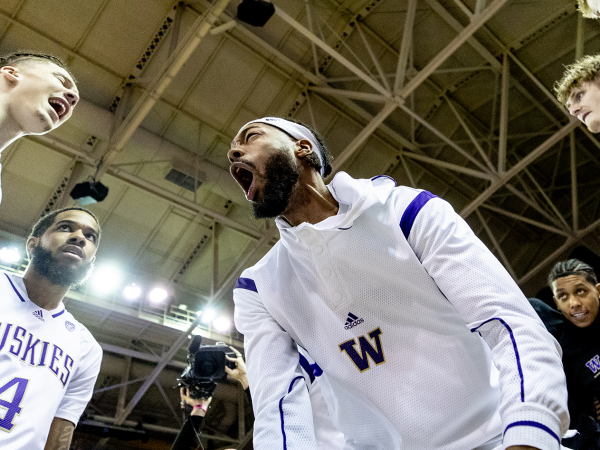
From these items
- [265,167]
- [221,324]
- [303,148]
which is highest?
[221,324]

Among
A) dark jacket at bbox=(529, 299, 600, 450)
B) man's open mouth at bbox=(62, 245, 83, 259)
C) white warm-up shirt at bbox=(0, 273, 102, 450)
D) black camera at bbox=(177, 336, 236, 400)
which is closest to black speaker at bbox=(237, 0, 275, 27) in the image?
black camera at bbox=(177, 336, 236, 400)

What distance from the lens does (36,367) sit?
9.68ft

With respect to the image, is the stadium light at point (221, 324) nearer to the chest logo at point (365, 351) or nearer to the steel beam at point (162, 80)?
the steel beam at point (162, 80)

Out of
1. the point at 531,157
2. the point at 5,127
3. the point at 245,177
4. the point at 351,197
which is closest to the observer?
the point at 351,197

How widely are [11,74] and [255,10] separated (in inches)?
257

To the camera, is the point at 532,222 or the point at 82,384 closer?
the point at 82,384

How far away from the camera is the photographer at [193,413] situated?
13.1 ft

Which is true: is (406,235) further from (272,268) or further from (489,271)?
(272,268)

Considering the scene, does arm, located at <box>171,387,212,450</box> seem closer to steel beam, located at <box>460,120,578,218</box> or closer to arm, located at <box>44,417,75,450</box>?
arm, located at <box>44,417,75,450</box>

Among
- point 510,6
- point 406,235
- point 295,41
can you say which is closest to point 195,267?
point 295,41

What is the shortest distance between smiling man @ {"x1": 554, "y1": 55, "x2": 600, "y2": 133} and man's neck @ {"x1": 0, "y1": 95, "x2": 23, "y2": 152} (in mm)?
3418

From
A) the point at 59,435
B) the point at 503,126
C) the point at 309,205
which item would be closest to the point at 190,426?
the point at 59,435

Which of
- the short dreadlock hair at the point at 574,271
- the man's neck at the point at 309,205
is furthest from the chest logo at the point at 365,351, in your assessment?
the short dreadlock hair at the point at 574,271

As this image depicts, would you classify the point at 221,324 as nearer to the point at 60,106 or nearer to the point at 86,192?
the point at 86,192
